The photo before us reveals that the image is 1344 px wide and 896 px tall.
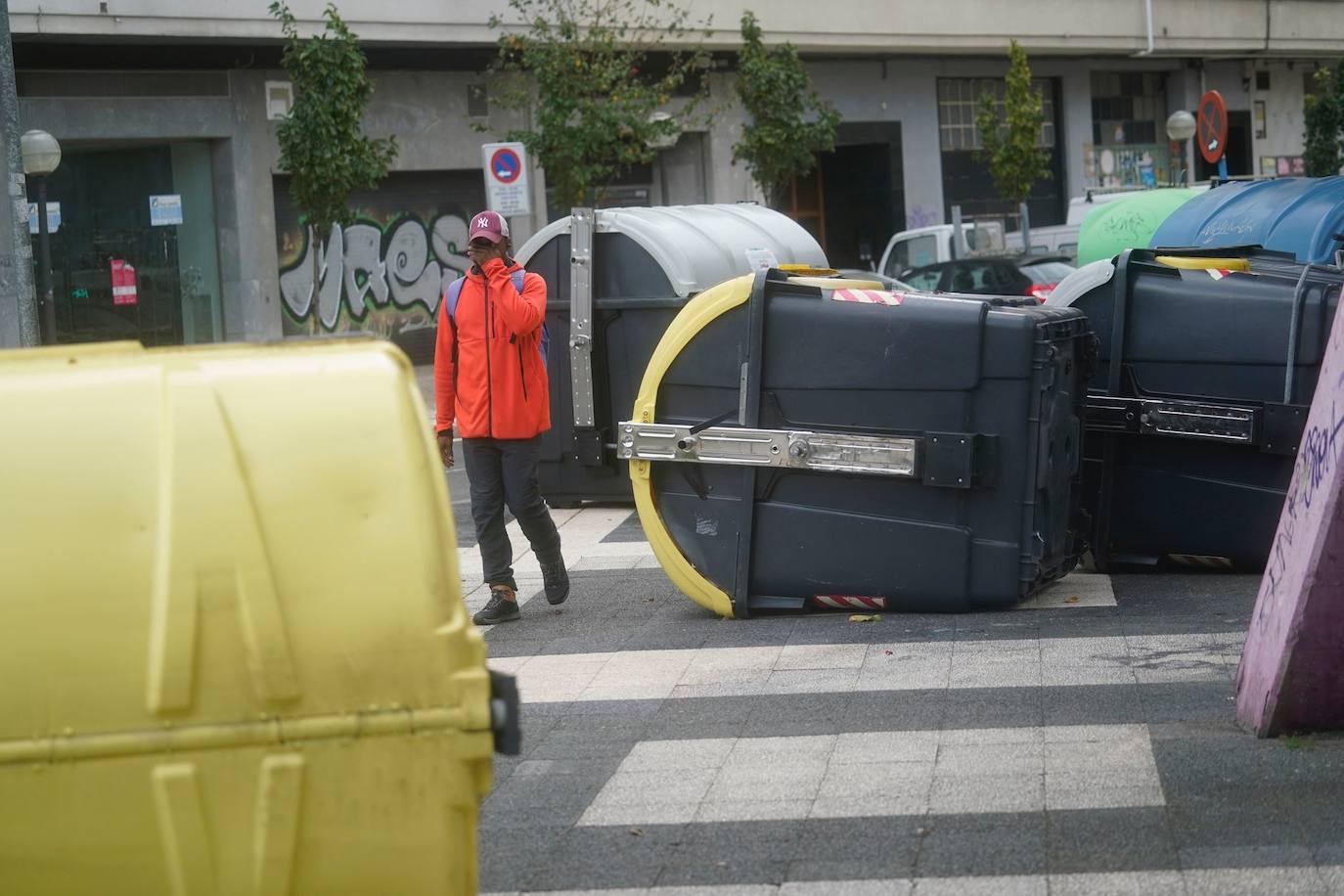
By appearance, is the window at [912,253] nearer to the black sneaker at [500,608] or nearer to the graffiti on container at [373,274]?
the graffiti on container at [373,274]

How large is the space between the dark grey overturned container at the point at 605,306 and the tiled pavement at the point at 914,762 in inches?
139

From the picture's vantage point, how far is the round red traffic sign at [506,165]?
18141 millimetres

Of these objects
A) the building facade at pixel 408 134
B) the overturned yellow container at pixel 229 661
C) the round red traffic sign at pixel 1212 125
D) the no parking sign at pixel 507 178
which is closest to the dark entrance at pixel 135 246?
the building facade at pixel 408 134

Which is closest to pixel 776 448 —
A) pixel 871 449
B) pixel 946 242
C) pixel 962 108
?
pixel 871 449

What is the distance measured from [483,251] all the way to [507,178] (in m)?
10.0

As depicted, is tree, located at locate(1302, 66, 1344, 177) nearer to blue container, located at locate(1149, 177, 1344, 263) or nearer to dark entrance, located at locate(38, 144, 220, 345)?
dark entrance, located at locate(38, 144, 220, 345)

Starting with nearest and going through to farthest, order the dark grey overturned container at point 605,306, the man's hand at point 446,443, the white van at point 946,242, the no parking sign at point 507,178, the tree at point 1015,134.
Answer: the man's hand at point 446,443, the dark grey overturned container at point 605,306, the no parking sign at point 507,178, the white van at point 946,242, the tree at point 1015,134

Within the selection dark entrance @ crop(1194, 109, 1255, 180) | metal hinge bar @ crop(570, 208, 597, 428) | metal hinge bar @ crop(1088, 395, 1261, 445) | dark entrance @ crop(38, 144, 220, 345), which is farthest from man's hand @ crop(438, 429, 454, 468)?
dark entrance @ crop(1194, 109, 1255, 180)

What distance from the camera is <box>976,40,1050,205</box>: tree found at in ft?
114

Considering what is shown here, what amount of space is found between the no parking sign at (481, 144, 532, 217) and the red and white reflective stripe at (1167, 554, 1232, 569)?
1064cm

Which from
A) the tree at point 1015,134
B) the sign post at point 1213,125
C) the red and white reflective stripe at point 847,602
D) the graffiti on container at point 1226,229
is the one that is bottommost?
the red and white reflective stripe at point 847,602

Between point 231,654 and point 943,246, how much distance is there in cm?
2417

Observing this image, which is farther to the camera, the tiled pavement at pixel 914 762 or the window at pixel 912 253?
the window at pixel 912 253

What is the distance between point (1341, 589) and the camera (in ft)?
17.5
